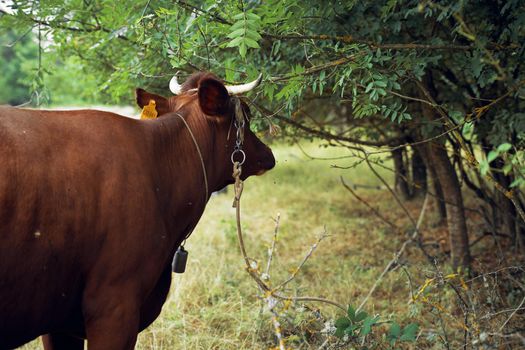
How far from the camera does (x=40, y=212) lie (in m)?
2.54

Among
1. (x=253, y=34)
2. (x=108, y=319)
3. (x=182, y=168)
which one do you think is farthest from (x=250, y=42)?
(x=108, y=319)

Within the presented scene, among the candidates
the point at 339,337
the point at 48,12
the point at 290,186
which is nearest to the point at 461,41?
the point at 339,337

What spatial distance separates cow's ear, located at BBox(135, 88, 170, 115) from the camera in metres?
3.42

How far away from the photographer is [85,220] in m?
2.65

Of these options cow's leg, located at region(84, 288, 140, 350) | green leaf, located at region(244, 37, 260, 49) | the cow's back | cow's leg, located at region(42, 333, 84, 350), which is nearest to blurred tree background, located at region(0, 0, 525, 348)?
green leaf, located at region(244, 37, 260, 49)

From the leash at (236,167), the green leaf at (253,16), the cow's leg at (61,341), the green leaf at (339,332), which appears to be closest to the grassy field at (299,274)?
the green leaf at (339,332)

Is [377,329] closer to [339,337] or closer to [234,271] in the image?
[339,337]

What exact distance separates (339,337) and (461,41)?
224cm

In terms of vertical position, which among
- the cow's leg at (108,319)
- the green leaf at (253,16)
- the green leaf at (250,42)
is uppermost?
the green leaf at (253,16)

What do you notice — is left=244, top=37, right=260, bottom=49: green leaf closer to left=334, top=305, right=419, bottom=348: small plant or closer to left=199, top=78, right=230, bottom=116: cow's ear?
left=199, top=78, right=230, bottom=116: cow's ear

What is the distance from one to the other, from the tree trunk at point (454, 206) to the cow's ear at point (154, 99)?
9.22 ft

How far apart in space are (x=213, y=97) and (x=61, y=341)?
4.60 feet

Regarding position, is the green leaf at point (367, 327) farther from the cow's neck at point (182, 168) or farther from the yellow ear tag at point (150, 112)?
the yellow ear tag at point (150, 112)

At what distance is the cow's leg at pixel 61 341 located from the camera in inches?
127
